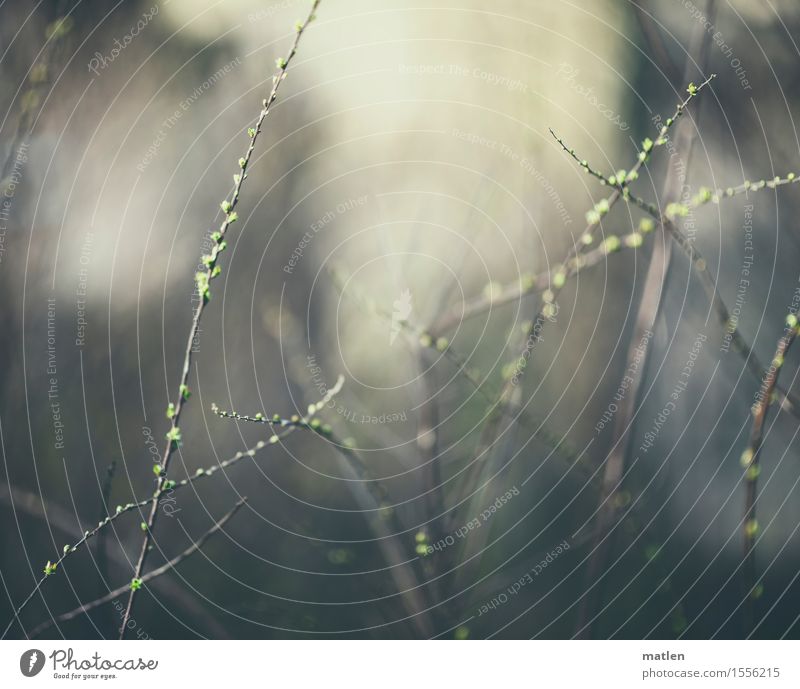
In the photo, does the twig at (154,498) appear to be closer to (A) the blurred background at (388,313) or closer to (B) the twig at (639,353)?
(A) the blurred background at (388,313)

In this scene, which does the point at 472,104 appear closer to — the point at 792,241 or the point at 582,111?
the point at 582,111

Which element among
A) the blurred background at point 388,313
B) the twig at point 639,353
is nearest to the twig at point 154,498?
the blurred background at point 388,313

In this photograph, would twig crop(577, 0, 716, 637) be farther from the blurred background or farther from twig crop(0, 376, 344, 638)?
twig crop(0, 376, 344, 638)

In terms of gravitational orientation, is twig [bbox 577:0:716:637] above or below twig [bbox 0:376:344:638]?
above

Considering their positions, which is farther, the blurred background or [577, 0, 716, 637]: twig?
the blurred background

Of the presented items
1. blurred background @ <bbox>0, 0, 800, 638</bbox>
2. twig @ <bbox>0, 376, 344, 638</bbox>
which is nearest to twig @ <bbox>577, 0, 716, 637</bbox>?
blurred background @ <bbox>0, 0, 800, 638</bbox>

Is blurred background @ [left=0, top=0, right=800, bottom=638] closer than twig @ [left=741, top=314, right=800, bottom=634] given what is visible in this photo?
No

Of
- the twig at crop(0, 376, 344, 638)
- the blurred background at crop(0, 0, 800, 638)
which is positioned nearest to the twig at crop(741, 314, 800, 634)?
the blurred background at crop(0, 0, 800, 638)

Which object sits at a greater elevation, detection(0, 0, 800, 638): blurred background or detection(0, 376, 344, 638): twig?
detection(0, 0, 800, 638): blurred background

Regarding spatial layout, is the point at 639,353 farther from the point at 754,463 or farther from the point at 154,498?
the point at 154,498
